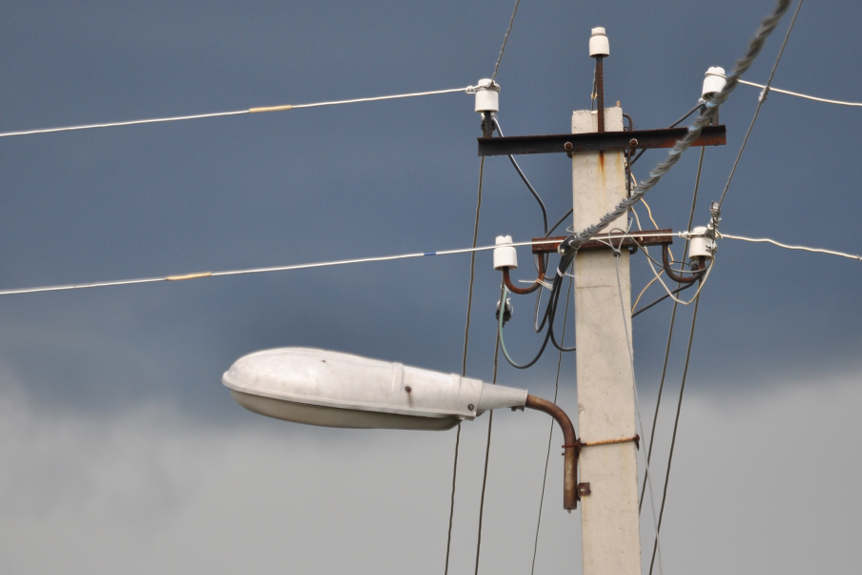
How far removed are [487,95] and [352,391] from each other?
4.25m

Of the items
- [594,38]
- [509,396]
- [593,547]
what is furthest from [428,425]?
[594,38]

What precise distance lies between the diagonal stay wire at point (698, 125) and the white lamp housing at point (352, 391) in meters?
2.01

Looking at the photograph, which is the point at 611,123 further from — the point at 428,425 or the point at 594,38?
the point at 428,425

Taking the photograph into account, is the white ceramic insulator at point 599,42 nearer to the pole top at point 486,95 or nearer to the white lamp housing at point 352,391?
the pole top at point 486,95

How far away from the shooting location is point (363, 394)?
17.9 meters

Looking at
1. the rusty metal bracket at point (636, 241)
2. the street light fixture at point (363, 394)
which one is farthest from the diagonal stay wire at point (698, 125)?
the street light fixture at point (363, 394)

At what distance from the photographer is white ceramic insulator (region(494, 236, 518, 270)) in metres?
19.2

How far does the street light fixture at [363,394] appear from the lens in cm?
1780

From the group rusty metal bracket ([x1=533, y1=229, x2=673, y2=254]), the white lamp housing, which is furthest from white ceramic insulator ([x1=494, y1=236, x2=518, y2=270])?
the white lamp housing

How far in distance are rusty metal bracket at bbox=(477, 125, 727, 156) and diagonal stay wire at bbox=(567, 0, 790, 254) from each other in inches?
35.5

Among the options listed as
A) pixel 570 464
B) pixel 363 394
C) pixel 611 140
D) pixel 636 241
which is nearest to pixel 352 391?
pixel 363 394

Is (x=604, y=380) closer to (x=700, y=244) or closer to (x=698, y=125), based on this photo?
(x=700, y=244)

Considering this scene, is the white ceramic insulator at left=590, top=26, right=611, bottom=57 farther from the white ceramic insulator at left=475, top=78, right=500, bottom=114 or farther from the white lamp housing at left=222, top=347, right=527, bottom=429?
the white lamp housing at left=222, top=347, right=527, bottom=429

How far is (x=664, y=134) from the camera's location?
62.7 feet
